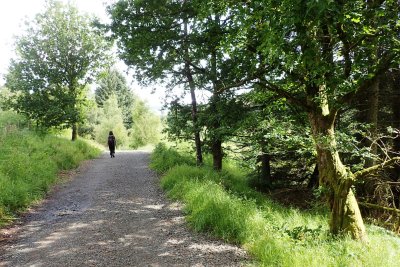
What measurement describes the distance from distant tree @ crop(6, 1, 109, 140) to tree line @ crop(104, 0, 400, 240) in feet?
26.7

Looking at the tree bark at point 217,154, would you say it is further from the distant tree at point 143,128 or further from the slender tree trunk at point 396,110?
the distant tree at point 143,128

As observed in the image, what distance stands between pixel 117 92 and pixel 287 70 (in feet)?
180

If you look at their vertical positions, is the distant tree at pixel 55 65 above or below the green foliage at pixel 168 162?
above

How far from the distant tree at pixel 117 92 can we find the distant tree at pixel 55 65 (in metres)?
35.0

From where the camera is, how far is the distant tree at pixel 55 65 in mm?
18469

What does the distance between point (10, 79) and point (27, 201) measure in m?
13.5

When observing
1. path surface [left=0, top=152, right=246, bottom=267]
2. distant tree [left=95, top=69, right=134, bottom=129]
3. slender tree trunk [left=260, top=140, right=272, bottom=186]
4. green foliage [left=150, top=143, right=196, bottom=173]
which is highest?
distant tree [left=95, top=69, right=134, bottom=129]

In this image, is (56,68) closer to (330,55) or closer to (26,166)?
(26,166)

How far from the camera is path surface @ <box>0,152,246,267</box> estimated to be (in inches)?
224

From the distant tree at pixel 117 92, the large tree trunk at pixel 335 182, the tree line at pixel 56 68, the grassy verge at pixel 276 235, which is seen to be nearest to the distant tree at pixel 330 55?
the large tree trunk at pixel 335 182

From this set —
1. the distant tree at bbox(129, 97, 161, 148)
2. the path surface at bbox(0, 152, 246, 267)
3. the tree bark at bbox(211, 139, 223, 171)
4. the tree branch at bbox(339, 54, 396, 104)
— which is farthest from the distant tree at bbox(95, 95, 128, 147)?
the tree branch at bbox(339, 54, 396, 104)

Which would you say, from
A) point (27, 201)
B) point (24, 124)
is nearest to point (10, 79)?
point (24, 124)

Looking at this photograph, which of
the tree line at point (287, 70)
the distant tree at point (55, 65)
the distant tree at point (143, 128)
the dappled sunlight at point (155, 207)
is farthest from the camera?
the distant tree at point (143, 128)

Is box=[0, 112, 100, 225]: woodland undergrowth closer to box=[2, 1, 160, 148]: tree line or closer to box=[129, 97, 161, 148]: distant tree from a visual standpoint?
box=[2, 1, 160, 148]: tree line
